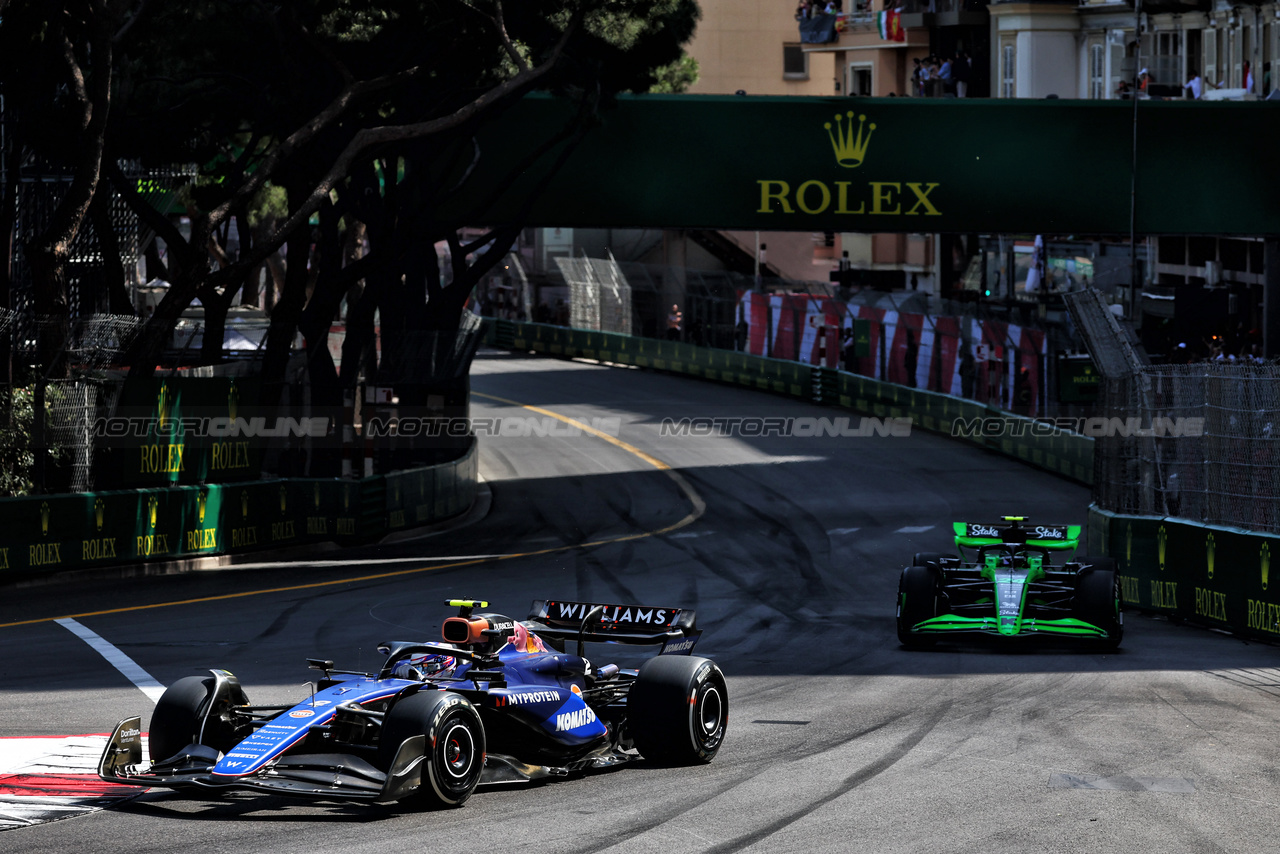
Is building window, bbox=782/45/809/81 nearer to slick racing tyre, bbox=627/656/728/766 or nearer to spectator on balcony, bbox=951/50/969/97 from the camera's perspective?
spectator on balcony, bbox=951/50/969/97

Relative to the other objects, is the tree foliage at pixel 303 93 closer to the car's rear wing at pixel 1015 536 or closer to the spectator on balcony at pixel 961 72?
the car's rear wing at pixel 1015 536

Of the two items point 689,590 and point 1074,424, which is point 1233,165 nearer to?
point 1074,424

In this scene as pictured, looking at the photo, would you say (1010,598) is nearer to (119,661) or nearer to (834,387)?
A: (119,661)

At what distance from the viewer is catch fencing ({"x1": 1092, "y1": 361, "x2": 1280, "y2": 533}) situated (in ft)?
59.6

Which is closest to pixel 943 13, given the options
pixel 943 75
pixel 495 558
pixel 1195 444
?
pixel 943 75

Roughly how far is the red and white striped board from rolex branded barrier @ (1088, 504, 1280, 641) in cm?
1263

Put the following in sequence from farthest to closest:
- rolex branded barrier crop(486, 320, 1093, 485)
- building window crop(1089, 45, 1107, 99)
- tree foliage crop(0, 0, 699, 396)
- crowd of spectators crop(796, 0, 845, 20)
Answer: crowd of spectators crop(796, 0, 845, 20) → building window crop(1089, 45, 1107, 99) → rolex branded barrier crop(486, 320, 1093, 485) → tree foliage crop(0, 0, 699, 396)

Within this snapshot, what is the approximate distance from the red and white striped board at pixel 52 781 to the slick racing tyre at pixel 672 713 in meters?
3.47

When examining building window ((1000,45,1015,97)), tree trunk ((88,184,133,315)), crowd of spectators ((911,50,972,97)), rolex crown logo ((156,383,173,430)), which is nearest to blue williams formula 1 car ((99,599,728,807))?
rolex crown logo ((156,383,173,430))

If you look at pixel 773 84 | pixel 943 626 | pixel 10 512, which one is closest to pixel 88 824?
pixel 943 626

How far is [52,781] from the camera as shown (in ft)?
35.4

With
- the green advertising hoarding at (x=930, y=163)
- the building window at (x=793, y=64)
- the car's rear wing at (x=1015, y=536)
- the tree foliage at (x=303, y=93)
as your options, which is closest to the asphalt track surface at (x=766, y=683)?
the car's rear wing at (x=1015, y=536)

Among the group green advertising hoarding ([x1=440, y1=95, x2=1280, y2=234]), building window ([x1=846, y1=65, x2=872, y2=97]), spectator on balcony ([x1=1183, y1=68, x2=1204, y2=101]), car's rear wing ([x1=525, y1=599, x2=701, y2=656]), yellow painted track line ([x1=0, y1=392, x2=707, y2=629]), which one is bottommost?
yellow painted track line ([x1=0, y1=392, x2=707, y2=629])

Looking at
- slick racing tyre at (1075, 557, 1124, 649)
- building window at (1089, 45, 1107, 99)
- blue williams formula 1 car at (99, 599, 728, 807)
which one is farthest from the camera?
building window at (1089, 45, 1107, 99)
